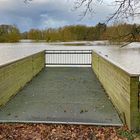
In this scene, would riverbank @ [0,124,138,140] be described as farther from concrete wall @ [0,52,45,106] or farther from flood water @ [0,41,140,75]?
concrete wall @ [0,52,45,106]

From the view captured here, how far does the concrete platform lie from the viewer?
5.93 m

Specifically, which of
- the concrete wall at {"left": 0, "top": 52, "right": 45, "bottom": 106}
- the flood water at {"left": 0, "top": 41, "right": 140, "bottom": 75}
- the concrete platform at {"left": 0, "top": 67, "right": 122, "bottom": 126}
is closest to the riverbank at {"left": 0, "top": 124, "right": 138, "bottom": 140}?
the concrete platform at {"left": 0, "top": 67, "right": 122, "bottom": 126}

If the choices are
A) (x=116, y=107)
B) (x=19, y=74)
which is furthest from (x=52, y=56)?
(x=116, y=107)

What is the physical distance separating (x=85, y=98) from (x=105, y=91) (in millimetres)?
1159

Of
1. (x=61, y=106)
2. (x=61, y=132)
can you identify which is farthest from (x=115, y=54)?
(x=61, y=132)

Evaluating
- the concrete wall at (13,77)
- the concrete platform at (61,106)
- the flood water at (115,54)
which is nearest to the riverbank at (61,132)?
the concrete platform at (61,106)

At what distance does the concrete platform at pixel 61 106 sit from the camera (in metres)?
5.93

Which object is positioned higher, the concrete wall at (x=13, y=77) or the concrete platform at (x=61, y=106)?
the concrete wall at (x=13, y=77)

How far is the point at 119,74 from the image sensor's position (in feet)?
20.5

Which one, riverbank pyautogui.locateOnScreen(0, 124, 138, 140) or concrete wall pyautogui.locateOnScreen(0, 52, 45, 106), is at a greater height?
concrete wall pyautogui.locateOnScreen(0, 52, 45, 106)

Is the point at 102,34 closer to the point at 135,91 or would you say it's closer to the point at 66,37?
the point at 135,91

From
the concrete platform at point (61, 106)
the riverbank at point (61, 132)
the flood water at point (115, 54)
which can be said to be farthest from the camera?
the flood water at point (115, 54)

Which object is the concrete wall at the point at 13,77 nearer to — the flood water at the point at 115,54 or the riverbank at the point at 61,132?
the flood water at the point at 115,54

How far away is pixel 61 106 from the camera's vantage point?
7059mm
